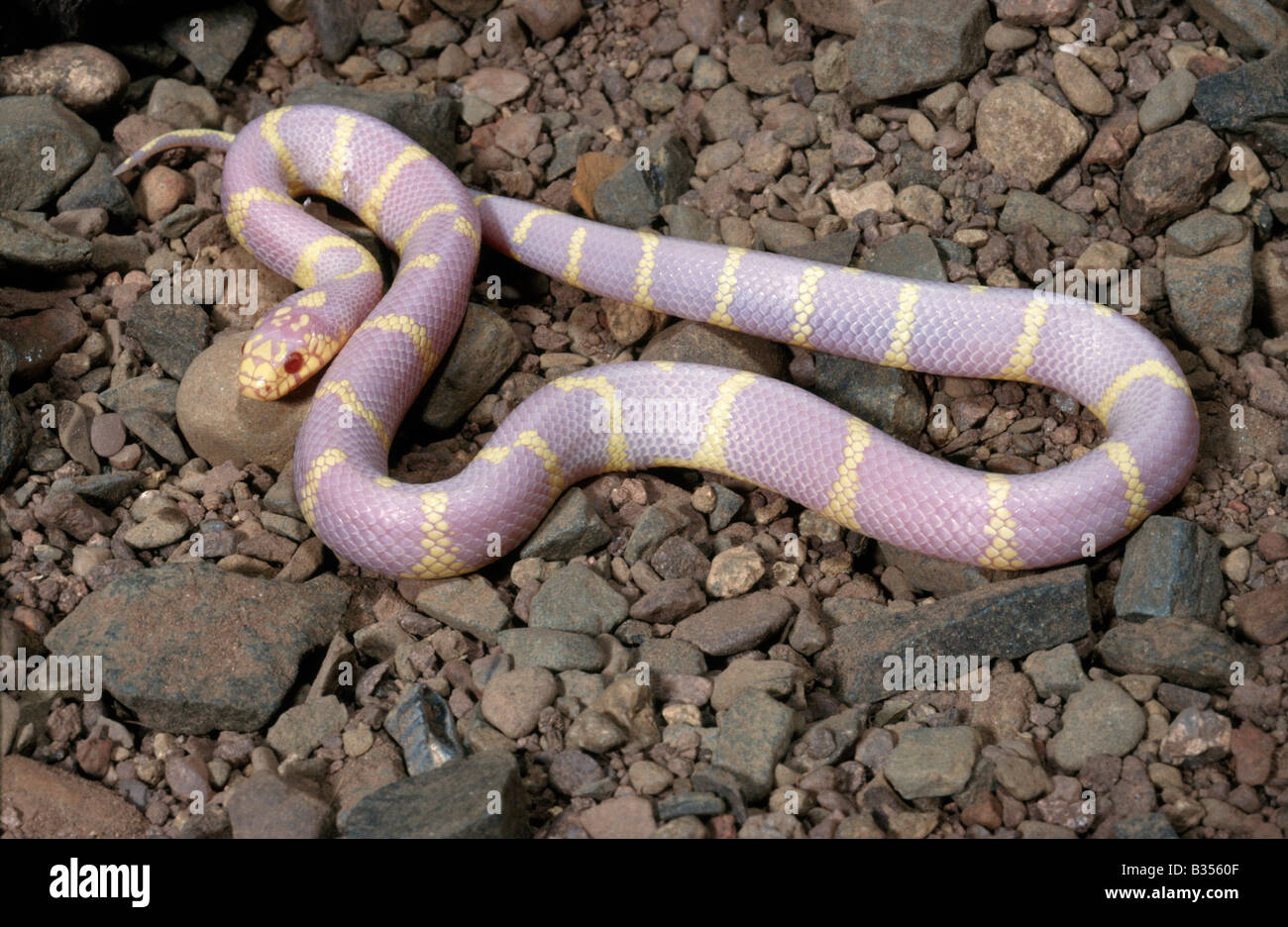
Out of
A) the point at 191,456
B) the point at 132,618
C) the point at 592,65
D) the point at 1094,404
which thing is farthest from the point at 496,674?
the point at 592,65

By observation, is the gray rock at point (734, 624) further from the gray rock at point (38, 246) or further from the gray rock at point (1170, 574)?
the gray rock at point (38, 246)

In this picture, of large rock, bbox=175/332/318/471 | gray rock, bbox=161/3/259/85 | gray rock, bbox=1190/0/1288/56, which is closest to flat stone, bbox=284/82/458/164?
gray rock, bbox=161/3/259/85

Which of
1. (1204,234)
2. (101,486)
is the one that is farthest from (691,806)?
(1204,234)

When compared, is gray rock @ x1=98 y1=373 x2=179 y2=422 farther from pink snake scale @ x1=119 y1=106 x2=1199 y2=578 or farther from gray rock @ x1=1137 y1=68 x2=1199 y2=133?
gray rock @ x1=1137 y1=68 x2=1199 y2=133

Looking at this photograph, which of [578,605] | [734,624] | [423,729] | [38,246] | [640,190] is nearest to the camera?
[423,729]

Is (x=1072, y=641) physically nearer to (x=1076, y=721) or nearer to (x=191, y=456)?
(x=1076, y=721)

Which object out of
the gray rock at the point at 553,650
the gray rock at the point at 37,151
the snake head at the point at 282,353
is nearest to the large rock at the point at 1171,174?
the gray rock at the point at 553,650

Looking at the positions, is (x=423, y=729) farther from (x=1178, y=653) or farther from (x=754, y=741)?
(x=1178, y=653)
